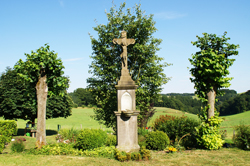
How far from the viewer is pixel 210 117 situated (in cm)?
1111

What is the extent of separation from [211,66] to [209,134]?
151 inches

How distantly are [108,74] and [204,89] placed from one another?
7257mm

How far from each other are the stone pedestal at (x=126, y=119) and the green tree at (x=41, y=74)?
372cm

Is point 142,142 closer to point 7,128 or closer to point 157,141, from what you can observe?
point 157,141

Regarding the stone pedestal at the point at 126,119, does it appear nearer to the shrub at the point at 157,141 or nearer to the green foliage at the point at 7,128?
the shrub at the point at 157,141

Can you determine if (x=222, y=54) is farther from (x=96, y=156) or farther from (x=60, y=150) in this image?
(x=60, y=150)

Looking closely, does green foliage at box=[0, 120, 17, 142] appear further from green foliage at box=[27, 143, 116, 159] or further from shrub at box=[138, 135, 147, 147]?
shrub at box=[138, 135, 147, 147]

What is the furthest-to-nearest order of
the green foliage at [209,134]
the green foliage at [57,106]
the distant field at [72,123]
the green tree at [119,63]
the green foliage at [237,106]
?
the green foliage at [237,106] < the distant field at [72,123] < the green foliage at [57,106] < the green tree at [119,63] < the green foliage at [209,134]

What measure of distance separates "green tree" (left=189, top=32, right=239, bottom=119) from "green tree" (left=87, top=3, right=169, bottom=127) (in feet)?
12.6

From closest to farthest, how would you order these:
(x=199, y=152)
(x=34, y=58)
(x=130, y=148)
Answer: (x=130, y=148) < (x=199, y=152) < (x=34, y=58)

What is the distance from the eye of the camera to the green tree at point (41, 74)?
1026 centimetres

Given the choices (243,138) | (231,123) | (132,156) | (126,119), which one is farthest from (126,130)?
(231,123)

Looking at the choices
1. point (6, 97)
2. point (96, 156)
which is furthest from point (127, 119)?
point (6, 97)

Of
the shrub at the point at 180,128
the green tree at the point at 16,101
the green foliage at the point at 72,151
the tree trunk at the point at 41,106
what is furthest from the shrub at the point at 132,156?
the green tree at the point at 16,101
